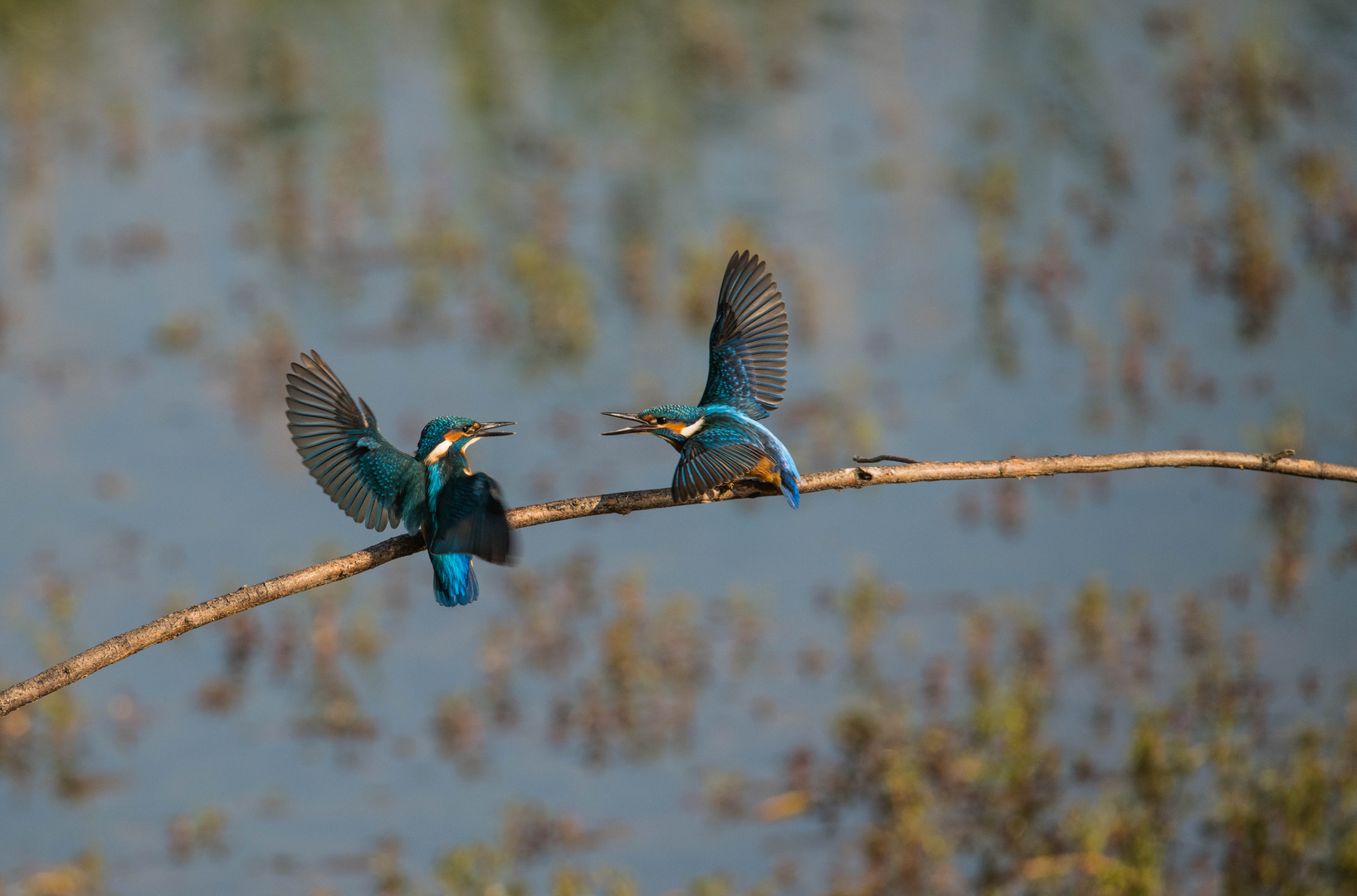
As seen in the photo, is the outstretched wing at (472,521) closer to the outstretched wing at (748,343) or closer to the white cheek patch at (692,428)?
the white cheek patch at (692,428)

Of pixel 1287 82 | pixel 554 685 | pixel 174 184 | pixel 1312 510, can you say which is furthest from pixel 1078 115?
pixel 554 685

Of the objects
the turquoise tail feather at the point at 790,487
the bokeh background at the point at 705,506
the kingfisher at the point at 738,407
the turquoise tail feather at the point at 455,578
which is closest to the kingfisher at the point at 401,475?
the turquoise tail feather at the point at 455,578

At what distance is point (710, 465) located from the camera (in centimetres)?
293

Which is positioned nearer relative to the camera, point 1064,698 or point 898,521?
point 1064,698

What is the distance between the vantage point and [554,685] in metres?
6.23

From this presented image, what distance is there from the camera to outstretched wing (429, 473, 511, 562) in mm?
2668

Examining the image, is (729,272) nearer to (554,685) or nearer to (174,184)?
(554,685)

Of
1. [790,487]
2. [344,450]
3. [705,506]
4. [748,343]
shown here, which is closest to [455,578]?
[344,450]

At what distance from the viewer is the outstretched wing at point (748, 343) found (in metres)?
3.58

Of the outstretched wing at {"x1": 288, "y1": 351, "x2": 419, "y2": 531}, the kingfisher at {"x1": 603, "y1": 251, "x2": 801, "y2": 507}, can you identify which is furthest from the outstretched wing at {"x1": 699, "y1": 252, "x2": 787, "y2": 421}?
the outstretched wing at {"x1": 288, "y1": 351, "x2": 419, "y2": 531}

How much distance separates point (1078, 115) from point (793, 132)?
2029 millimetres

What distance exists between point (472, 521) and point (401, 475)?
0.40 m

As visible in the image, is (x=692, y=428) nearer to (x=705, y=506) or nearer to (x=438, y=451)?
(x=438, y=451)

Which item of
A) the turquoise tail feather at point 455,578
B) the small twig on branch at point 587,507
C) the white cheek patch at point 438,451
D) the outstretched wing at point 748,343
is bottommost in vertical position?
the small twig on branch at point 587,507
